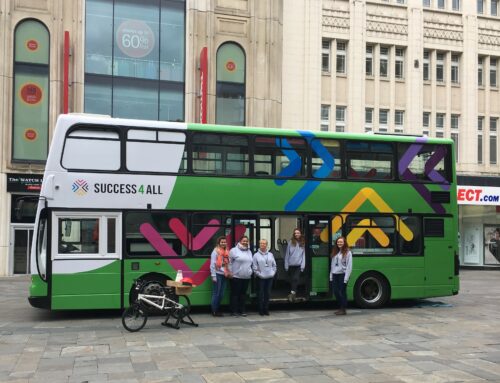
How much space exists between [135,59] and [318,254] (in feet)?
51.7

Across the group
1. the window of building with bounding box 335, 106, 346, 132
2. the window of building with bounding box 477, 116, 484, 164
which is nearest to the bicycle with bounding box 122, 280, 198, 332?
the window of building with bounding box 335, 106, 346, 132

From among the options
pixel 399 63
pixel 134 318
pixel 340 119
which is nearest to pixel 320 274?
pixel 134 318

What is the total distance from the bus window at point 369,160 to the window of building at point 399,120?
17068 mm

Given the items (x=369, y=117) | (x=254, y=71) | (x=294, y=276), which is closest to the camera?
(x=294, y=276)

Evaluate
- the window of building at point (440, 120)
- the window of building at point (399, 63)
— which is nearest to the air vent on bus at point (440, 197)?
the window of building at point (399, 63)

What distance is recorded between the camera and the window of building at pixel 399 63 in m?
30.5

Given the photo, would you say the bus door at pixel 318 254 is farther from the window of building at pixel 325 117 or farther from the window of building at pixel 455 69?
the window of building at pixel 455 69

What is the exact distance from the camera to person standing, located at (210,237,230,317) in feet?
40.0

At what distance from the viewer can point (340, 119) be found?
96.6 feet

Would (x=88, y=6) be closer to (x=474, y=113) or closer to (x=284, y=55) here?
(x=284, y=55)

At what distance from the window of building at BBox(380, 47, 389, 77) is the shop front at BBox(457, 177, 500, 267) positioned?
6678 mm

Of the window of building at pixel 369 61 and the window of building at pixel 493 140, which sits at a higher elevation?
the window of building at pixel 369 61

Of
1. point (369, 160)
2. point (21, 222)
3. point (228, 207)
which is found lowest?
point (21, 222)

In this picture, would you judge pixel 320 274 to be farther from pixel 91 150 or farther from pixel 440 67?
pixel 440 67
